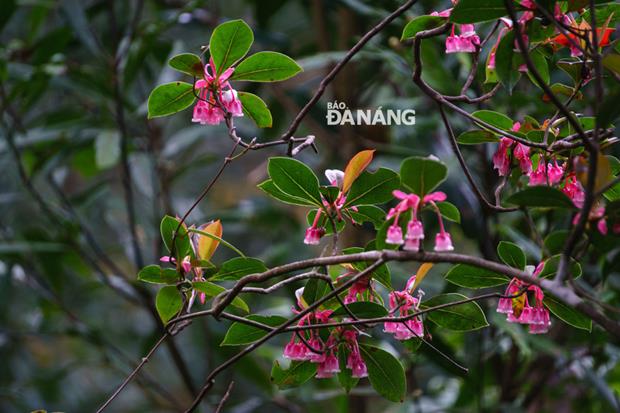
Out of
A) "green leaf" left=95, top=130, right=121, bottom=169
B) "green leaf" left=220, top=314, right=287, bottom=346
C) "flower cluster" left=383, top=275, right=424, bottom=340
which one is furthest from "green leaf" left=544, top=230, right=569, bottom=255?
"green leaf" left=95, top=130, right=121, bottom=169

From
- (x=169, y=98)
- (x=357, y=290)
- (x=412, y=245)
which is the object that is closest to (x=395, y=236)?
(x=412, y=245)

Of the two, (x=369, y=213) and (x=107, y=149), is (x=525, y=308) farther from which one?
(x=107, y=149)

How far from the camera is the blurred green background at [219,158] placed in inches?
46.5

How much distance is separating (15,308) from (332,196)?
1900 millimetres

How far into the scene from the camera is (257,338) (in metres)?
0.60

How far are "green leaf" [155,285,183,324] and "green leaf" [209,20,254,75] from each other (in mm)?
172

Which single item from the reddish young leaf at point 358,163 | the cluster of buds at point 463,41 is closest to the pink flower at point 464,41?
the cluster of buds at point 463,41

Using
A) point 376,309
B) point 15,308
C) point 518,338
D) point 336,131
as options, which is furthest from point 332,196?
point 15,308

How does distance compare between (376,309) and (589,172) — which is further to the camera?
(376,309)

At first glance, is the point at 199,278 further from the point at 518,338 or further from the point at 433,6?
the point at 433,6

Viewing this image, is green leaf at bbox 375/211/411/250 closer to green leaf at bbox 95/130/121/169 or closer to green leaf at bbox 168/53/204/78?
green leaf at bbox 168/53/204/78

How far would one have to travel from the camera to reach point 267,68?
1.92 feet

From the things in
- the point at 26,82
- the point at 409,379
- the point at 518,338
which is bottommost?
the point at 409,379

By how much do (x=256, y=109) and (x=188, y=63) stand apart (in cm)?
8
